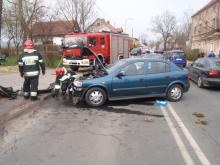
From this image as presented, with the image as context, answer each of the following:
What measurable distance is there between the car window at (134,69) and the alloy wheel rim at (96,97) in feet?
3.54

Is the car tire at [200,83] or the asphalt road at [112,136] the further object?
the car tire at [200,83]

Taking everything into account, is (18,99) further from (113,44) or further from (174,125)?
(113,44)

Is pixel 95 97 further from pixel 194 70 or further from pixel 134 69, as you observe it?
pixel 194 70

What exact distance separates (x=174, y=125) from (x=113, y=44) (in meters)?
16.3

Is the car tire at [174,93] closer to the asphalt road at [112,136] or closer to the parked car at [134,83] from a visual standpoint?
the parked car at [134,83]

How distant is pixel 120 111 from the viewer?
9.18 m

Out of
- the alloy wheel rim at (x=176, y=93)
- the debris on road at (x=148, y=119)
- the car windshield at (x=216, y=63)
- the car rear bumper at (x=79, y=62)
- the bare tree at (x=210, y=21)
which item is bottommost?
the debris on road at (x=148, y=119)

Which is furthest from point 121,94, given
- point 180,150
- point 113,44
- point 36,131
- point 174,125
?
point 113,44

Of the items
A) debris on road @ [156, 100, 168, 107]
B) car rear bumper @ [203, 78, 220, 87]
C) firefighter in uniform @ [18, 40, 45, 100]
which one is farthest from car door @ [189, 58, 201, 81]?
firefighter in uniform @ [18, 40, 45, 100]

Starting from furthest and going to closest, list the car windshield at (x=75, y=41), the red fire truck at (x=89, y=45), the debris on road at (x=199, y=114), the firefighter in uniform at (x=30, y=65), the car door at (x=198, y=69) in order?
the car windshield at (x=75, y=41) → the red fire truck at (x=89, y=45) → the car door at (x=198, y=69) → the firefighter in uniform at (x=30, y=65) → the debris on road at (x=199, y=114)

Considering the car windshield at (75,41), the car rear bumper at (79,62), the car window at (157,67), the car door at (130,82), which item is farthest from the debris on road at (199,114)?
the car windshield at (75,41)

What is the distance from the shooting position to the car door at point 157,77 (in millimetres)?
10375

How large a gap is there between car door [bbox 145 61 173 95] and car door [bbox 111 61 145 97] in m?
0.22

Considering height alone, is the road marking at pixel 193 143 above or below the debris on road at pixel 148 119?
below
